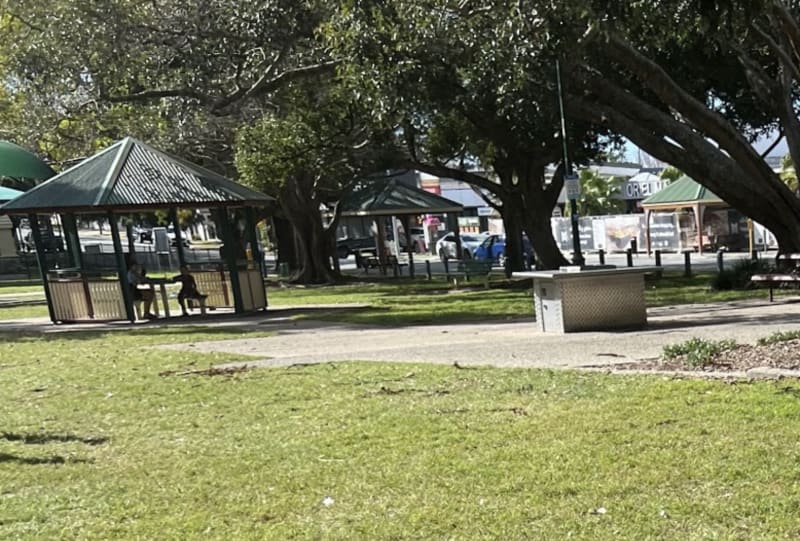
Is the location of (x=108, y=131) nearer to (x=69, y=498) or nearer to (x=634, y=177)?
(x=69, y=498)

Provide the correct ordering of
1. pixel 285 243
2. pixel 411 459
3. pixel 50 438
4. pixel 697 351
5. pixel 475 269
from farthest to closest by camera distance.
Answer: pixel 285 243 → pixel 475 269 → pixel 697 351 → pixel 50 438 → pixel 411 459

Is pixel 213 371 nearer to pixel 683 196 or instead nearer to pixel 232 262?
pixel 232 262

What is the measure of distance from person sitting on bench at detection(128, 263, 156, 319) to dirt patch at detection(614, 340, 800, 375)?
12678 millimetres

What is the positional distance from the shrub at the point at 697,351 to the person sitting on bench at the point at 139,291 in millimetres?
12659

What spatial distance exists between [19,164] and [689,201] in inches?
1060

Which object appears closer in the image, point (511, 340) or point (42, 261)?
point (511, 340)

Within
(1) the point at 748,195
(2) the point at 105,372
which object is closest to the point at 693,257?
(1) the point at 748,195

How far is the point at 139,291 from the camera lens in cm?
1875

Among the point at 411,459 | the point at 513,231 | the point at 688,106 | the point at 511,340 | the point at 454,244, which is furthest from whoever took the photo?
the point at 454,244

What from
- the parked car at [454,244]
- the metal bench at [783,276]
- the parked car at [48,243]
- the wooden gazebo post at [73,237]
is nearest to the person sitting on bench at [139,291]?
the wooden gazebo post at [73,237]

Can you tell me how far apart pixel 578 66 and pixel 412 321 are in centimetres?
567

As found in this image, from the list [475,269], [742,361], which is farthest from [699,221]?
[742,361]

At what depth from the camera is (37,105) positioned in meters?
23.4

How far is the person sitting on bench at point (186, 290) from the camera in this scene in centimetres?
1923
